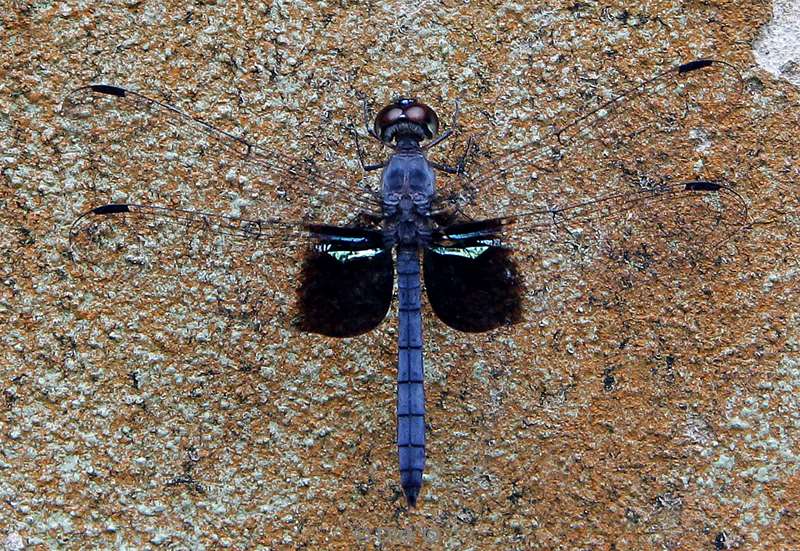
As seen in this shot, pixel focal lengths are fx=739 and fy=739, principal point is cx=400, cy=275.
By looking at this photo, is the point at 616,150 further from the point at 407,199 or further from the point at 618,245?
the point at 407,199

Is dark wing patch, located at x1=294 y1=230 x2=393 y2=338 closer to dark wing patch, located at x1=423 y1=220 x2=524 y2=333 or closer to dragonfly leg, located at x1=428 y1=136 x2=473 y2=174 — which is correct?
dark wing patch, located at x1=423 y1=220 x2=524 y2=333

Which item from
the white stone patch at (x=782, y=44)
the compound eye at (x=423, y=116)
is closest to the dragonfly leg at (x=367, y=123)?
the compound eye at (x=423, y=116)

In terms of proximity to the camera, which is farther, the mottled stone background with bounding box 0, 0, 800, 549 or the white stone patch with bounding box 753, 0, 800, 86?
the white stone patch with bounding box 753, 0, 800, 86

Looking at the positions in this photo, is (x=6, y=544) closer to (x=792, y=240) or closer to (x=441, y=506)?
(x=441, y=506)

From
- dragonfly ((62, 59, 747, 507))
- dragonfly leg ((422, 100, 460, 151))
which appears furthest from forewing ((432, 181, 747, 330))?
dragonfly leg ((422, 100, 460, 151))

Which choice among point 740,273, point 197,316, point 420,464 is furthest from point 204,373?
point 740,273
